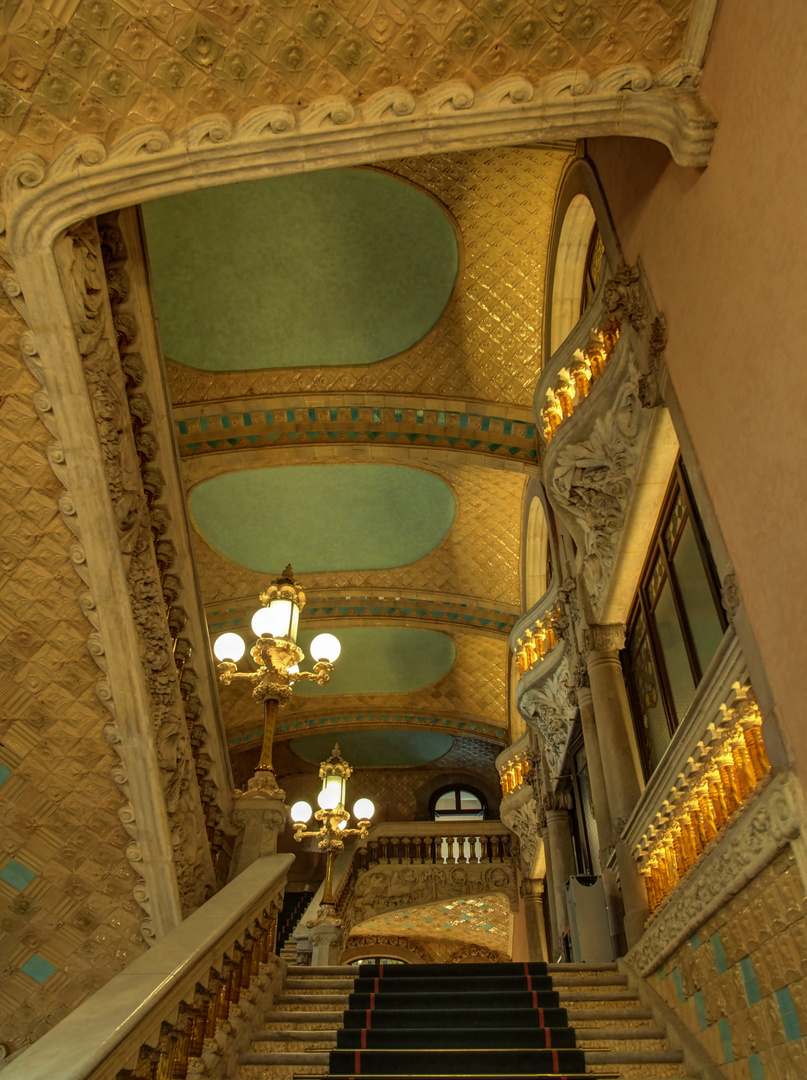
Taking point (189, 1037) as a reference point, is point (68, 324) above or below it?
above

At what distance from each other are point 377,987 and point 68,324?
4041mm

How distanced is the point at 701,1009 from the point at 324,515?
30.3 ft

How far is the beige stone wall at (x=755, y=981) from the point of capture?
9.53 feet

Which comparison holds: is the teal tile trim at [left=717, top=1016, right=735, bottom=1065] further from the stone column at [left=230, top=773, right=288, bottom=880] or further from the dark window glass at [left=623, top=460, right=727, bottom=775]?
the stone column at [left=230, top=773, right=288, bottom=880]

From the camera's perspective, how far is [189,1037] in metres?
3.09

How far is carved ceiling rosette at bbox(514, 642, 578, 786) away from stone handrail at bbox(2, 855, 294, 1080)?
15.1 ft

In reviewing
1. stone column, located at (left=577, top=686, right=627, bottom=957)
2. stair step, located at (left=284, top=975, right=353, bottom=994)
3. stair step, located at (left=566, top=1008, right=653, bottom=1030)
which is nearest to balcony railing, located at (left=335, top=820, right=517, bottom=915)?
stone column, located at (left=577, top=686, right=627, bottom=957)

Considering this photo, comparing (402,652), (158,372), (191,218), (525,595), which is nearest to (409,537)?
(525,595)

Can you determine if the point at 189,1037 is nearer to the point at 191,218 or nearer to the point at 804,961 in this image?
the point at 804,961

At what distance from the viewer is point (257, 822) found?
5.27 metres

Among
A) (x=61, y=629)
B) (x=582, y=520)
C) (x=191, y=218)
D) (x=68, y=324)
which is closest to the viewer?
(x=68, y=324)

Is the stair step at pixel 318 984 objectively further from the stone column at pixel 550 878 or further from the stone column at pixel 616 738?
the stone column at pixel 550 878

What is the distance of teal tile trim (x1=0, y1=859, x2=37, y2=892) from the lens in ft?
16.3

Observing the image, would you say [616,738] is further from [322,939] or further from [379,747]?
[379,747]
